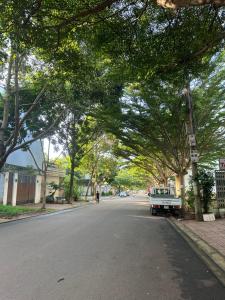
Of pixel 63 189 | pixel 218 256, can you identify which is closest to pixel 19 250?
pixel 218 256

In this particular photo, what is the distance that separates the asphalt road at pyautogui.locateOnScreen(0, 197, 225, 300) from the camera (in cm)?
587

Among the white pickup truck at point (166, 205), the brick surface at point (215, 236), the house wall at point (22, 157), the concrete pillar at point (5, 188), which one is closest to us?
the brick surface at point (215, 236)

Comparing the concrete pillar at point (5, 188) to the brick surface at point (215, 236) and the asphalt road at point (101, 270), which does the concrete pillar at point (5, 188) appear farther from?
the brick surface at point (215, 236)

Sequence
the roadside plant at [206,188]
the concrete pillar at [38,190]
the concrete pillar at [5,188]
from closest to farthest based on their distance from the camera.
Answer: the roadside plant at [206,188] → the concrete pillar at [5,188] → the concrete pillar at [38,190]

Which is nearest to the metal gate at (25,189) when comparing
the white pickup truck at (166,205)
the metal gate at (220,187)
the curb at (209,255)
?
the white pickup truck at (166,205)

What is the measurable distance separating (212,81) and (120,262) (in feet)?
55.2

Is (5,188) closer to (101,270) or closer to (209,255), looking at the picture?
(209,255)

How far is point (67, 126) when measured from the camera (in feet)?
103

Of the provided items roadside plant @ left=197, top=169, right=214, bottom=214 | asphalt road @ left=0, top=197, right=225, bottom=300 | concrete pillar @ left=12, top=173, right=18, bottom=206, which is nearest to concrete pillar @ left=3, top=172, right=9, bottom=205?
concrete pillar @ left=12, top=173, right=18, bottom=206

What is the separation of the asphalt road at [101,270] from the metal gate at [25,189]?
71.5 feet

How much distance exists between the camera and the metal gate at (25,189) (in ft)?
109

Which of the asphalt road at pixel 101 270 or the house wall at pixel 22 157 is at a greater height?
the house wall at pixel 22 157

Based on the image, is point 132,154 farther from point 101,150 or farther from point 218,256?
point 218,256

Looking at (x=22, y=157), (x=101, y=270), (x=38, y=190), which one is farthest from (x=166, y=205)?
(x=38, y=190)
